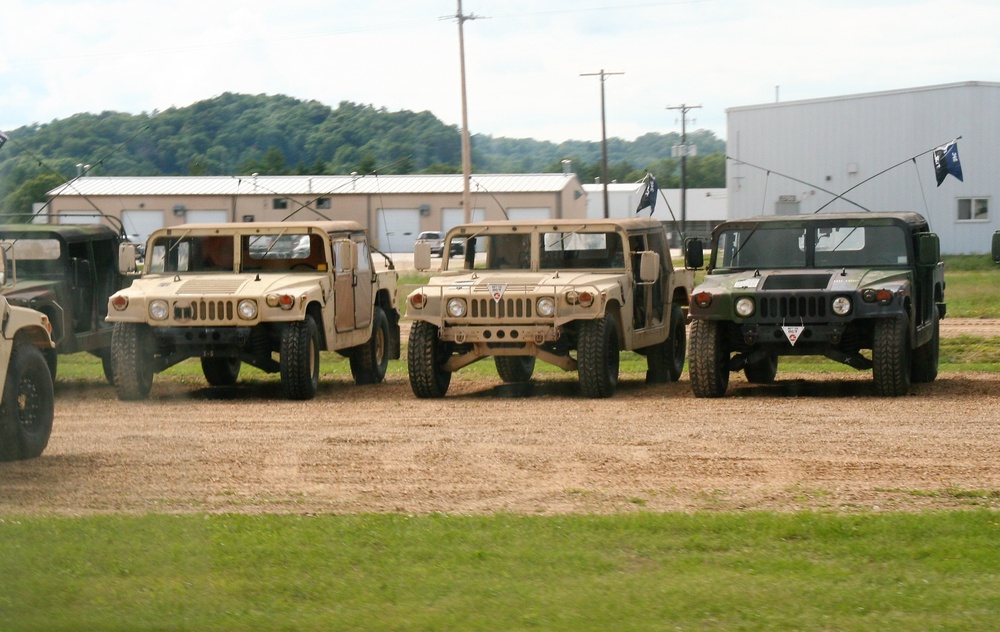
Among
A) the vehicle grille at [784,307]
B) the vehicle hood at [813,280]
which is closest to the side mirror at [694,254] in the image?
the vehicle hood at [813,280]

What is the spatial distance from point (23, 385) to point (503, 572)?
4544 millimetres

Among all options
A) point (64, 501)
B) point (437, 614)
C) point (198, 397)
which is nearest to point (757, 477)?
point (437, 614)

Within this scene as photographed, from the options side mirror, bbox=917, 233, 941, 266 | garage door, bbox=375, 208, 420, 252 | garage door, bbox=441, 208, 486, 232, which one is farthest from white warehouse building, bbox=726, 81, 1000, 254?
side mirror, bbox=917, 233, 941, 266

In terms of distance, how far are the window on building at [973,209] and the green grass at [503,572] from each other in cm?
3567

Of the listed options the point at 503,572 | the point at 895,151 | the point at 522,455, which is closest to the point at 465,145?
the point at 522,455

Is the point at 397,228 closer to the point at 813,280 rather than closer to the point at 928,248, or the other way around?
the point at 813,280

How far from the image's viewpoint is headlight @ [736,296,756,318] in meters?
13.1

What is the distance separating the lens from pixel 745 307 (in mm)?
13125

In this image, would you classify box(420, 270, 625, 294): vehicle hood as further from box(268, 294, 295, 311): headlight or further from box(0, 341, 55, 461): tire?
box(0, 341, 55, 461): tire

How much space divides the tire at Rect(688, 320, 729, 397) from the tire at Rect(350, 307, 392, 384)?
13.9 ft

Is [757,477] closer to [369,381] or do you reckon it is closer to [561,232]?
[561,232]

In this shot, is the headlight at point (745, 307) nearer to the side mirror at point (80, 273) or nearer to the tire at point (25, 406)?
the tire at point (25, 406)

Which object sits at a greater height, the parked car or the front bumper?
the parked car

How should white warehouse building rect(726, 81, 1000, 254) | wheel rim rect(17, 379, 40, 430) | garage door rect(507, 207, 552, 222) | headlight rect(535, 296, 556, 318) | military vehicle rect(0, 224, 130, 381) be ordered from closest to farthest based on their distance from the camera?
wheel rim rect(17, 379, 40, 430) < headlight rect(535, 296, 556, 318) < military vehicle rect(0, 224, 130, 381) < garage door rect(507, 207, 552, 222) < white warehouse building rect(726, 81, 1000, 254)
